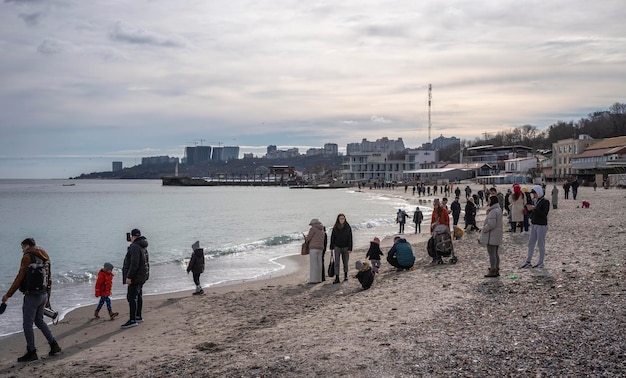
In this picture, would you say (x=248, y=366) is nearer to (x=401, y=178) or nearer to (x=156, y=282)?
(x=156, y=282)

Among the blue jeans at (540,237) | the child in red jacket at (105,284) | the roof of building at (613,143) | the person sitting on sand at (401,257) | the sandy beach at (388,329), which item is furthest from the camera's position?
the roof of building at (613,143)

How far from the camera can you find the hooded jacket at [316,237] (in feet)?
41.4

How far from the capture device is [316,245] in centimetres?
1277

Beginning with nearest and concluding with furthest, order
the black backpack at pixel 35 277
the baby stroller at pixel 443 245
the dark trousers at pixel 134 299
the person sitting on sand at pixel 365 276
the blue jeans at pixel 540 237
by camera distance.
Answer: the black backpack at pixel 35 277 < the dark trousers at pixel 134 299 < the blue jeans at pixel 540 237 < the person sitting on sand at pixel 365 276 < the baby stroller at pixel 443 245

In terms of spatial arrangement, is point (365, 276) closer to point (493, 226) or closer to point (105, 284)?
point (493, 226)

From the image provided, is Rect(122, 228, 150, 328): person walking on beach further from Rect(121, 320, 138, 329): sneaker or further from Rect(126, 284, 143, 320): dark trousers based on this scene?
Rect(121, 320, 138, 329): sneaker

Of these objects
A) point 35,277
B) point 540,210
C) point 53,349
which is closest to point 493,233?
point 540,210

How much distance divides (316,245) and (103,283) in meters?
4.88

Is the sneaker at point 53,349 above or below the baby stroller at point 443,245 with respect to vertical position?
below

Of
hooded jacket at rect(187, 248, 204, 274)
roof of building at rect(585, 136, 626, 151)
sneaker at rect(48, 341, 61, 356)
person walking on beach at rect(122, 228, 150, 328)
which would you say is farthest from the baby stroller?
roof of building at rect(585, 136, 626, 151)

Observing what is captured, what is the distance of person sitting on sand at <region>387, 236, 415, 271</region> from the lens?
44.5 feet

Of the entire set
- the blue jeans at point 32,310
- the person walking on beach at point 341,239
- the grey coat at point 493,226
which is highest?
the grey coat at point 493,226

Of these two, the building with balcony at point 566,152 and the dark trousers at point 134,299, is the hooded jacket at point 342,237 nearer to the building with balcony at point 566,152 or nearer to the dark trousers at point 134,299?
the dark trousers at point 134,299

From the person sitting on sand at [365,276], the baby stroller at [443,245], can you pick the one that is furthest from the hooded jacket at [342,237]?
the baby stroller at [443,245]
